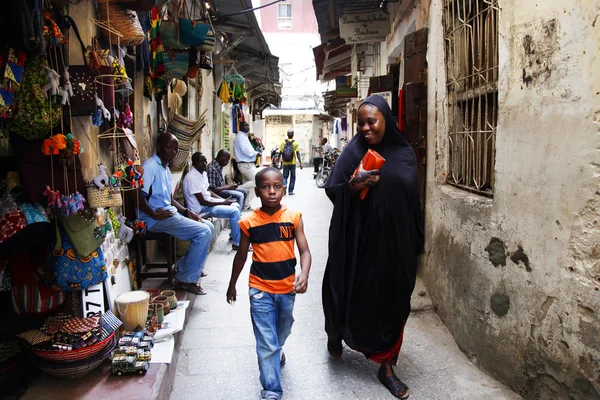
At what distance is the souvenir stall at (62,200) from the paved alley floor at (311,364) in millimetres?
372

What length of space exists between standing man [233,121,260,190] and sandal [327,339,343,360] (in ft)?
24.9

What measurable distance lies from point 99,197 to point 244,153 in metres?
8.19

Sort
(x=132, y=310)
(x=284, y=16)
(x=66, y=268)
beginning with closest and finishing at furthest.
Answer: (x=66, y=268), (x=132, y=310), (x=284, y=16)

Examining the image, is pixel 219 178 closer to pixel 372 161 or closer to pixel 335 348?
pixel 335 348

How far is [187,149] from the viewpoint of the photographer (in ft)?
19.5

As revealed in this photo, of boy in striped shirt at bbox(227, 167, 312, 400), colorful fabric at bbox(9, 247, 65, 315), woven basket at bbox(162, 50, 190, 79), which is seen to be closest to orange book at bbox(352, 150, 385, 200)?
boy in striped shirt at bbox(227, 167, 312, 400)

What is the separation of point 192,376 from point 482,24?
11.1 feet

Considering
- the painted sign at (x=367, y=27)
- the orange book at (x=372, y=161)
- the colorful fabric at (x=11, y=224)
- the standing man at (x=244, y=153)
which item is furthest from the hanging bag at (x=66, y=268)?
the standing man at (x=244, y=153)

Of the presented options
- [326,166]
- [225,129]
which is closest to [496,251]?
[225,129]

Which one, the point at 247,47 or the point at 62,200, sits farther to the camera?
the point at 247,47

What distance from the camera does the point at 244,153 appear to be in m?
11.0

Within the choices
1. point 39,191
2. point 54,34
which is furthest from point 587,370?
point 54,34

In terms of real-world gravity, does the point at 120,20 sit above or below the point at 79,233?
above

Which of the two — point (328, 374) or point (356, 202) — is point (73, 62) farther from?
point (328, 374)
